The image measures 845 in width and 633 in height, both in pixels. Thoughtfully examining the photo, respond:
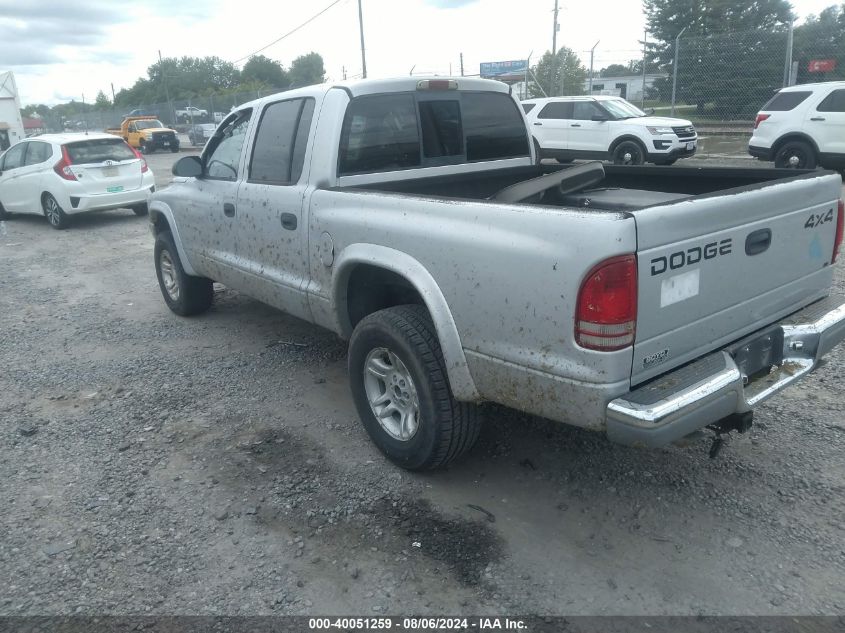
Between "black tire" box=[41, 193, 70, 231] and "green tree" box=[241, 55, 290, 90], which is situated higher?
"green tree" box=[241, 55, 290, 90]

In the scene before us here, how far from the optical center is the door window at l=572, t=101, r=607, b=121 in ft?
51.1

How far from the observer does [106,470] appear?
387cm

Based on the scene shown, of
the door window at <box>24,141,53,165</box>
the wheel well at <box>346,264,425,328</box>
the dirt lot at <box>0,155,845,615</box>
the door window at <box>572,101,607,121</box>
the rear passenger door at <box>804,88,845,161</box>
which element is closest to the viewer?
the dirt lot at <box>0,155,845,615</box>

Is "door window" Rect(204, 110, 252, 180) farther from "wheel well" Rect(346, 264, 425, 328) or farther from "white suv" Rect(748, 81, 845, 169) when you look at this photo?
"white suv" Rect(748, 81, 845, 169)

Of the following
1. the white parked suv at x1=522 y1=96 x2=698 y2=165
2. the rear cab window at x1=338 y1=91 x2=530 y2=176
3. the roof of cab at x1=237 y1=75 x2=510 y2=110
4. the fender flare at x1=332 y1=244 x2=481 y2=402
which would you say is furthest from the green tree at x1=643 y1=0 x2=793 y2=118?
the fender flare at x1=332 y1=244 x2=481 y2=402

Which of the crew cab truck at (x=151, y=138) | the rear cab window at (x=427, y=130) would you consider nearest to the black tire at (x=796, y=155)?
the rear cab window at (x=427, y=130)

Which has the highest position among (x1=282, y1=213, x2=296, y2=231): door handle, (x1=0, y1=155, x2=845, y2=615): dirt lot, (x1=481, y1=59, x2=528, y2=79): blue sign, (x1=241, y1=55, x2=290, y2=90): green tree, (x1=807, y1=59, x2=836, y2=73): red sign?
(x1=241, y1=55, x2=290, y2=90): green tree

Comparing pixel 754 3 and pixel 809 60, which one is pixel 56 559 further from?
pixel 754 3

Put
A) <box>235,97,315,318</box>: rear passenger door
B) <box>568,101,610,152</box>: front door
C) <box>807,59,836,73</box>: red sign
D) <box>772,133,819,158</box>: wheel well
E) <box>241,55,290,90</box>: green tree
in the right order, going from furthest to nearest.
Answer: <box>241,55,290,90</box>: green tree < <box>807,59,836,73</box>: red sign < <box>568,101,610,152</box>: front door < <box>772,133,819,158</box>: wheel well < <box>235,97,315,318</box>: rear passenger door

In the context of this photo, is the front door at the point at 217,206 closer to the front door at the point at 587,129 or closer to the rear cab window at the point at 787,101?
the rear cab window at the point at 787,101

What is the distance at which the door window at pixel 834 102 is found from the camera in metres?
12.1

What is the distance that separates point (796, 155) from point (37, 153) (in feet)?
44.8

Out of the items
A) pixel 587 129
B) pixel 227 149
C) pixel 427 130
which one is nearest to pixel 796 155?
pixel 587 129

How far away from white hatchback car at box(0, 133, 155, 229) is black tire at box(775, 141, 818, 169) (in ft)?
38.0
